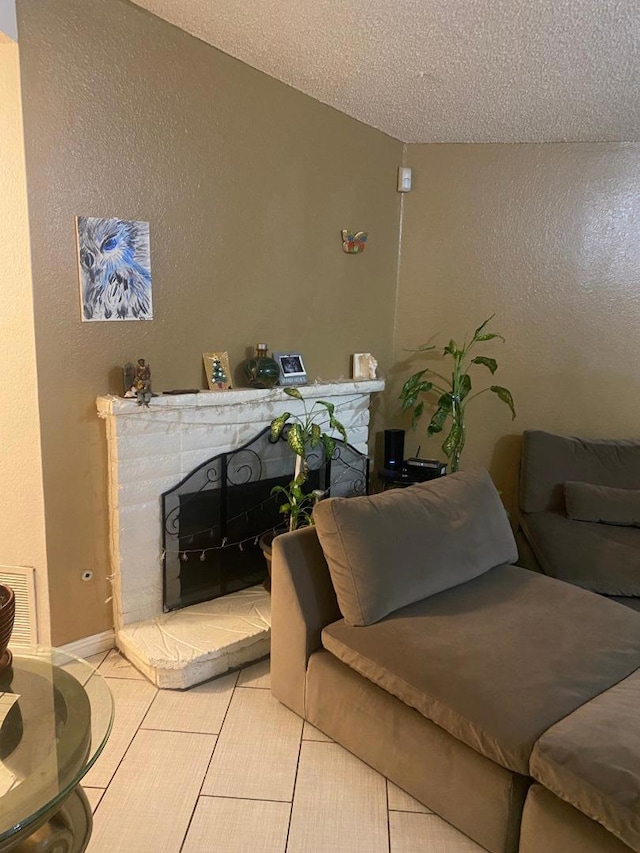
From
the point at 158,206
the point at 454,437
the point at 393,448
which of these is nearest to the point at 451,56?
the point at 158,206

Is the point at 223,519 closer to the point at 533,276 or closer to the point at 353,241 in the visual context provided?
the point at 353,241

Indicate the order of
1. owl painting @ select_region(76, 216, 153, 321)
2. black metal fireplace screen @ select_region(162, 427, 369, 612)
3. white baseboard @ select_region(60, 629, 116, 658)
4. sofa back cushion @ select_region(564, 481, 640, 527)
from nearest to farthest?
owl painting @ select_region(76, 216, 153, 321) < white baseboard @ select_region(60, 629, 116, 658) < black metal fireplace screen @ select_region(162, 427, 369, 612) < sofa back cushion @ select_region(564, 481, 640, 527)

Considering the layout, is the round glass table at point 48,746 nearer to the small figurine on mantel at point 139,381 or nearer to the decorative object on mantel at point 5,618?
the decorative object on mantel at point 5,618

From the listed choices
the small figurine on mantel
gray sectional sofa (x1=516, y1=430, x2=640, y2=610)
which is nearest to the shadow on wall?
gray sectional sofa (x1=516, y1=430, x2=640, y2=610)

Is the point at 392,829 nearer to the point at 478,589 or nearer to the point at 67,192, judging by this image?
the point at 478,589

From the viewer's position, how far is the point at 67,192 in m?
2.33

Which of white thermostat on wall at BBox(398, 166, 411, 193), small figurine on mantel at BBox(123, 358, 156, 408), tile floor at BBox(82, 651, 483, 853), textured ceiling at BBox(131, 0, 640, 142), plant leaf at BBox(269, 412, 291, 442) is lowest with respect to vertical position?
tile floor at BBox(82, 651, 483, 853)

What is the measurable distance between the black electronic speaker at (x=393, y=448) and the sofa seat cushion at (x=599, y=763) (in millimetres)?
1982

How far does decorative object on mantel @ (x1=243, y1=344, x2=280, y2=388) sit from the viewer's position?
9.61 ft

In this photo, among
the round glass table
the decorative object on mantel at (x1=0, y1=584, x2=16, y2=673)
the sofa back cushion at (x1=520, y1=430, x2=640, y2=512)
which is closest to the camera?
the round glass table

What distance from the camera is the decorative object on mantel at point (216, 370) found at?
283cm

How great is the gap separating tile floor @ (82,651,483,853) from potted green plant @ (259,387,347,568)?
2.58ft

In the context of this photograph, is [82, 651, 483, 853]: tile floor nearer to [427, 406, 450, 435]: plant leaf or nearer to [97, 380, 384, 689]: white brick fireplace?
[97, 380, 384, 689]: white brick fireplace

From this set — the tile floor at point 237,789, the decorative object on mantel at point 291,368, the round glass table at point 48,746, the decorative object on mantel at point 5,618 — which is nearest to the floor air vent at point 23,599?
the tile floor at point 237,789
